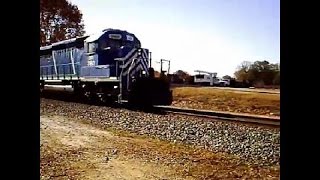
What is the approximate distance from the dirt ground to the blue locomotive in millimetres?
2917

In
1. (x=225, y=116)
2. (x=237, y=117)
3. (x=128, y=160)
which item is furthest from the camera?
(x=225, y=116)

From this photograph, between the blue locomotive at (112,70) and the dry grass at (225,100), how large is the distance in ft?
1.60

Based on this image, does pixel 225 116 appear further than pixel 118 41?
No

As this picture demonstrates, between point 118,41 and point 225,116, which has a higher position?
point 118,41

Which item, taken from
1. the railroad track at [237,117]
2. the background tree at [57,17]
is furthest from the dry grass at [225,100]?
the background tree at [57,17]

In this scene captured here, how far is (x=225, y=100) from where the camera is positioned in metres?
6.26

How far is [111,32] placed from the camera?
306 inches

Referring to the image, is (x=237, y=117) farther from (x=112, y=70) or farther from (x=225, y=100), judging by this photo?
(x=112, y=70)

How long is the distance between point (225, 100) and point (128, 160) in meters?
3.66

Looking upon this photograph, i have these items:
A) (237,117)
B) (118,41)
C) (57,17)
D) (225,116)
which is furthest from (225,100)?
(57,17)

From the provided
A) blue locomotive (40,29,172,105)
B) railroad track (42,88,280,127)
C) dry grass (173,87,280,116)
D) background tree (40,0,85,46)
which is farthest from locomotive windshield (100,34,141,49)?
background tree (40,0,85,46)

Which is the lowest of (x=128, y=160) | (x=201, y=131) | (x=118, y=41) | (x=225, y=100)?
(x=128, y=160)
